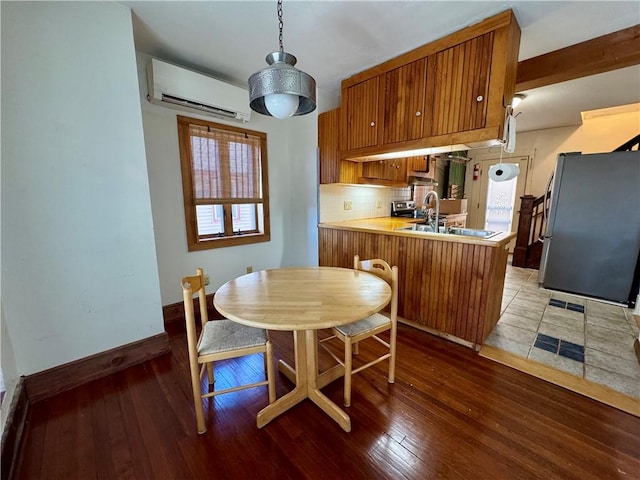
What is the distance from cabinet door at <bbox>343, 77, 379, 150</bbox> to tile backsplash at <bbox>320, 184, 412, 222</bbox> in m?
0.64

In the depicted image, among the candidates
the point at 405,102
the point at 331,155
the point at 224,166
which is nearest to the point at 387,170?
the point at 331,155

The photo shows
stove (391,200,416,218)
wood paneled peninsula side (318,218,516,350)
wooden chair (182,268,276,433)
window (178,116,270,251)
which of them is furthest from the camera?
stove (391,200,416,218)

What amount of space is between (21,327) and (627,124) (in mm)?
7525

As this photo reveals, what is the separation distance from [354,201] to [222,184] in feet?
5.57

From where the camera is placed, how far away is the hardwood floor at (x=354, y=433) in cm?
122

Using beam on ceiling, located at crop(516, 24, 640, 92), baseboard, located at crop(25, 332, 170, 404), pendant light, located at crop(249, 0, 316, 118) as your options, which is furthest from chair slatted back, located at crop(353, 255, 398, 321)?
beam on ceiling, located at crop(516, 24, 640, 92)

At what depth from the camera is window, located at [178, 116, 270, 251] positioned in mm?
2656

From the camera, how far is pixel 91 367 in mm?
1821

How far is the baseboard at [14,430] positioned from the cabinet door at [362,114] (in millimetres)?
3071

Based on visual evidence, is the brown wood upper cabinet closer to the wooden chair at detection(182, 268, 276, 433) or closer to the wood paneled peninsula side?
the wood paneled peninsula side

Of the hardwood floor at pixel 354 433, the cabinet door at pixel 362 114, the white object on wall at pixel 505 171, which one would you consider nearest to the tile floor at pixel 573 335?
the hardwood floor at pixel 354 433

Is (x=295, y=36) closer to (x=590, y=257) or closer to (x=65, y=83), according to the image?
(x=65, y=83)

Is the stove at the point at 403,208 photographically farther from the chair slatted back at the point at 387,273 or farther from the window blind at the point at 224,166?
the chair slatted back at the point at 387,273

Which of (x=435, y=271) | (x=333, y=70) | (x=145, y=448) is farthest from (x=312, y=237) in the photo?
(x=145, y=448)
